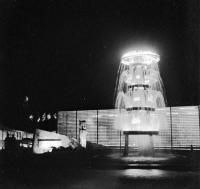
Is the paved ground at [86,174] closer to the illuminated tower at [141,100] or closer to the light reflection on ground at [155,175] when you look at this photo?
the light reflection on ground at [155,175]

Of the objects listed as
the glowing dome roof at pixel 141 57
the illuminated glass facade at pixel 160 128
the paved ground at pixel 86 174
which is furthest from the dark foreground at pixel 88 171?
the illuminated glass facade at pixel 160 128

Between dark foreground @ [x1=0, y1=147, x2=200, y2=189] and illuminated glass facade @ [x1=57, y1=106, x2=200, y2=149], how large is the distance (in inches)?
2516

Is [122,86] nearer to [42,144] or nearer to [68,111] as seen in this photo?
[42,144]

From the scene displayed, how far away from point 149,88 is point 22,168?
19.4 m

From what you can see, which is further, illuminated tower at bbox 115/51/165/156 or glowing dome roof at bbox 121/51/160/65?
glowing dome roof at bbox 121/51/160/65

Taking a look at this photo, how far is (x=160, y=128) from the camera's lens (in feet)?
328

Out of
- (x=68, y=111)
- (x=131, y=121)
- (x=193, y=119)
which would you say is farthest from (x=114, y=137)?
(x=131, y=121)

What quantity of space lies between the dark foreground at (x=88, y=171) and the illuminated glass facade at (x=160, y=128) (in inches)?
2516

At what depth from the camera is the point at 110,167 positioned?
27.9 meters

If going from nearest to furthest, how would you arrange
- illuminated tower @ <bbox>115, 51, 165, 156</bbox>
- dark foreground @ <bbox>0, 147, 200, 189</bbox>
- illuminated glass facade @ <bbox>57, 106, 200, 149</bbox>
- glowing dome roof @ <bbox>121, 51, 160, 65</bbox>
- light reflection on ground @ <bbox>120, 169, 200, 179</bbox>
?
dark foreground @ <bbox>0, 147, 200, 189</bbox>, light reflection on ground @ <bbox>120, 169, 200, 179</bbox>, illuminated tower @ <bbox>115, 51, 165, 156</bbox>, glowing dome roof @ <bbox>121, 51, 160, 65</bbox>, illuminated glass facade @ <bbox>57, 106, 200, 149</bbox>

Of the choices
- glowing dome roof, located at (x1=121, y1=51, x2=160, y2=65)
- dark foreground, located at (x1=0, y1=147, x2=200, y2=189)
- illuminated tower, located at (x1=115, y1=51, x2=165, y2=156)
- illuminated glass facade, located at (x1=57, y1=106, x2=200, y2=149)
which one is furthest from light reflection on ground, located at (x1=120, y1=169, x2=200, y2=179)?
illuminated glass facade, located at (x1=57, y1=106, x2=200, y2=149)

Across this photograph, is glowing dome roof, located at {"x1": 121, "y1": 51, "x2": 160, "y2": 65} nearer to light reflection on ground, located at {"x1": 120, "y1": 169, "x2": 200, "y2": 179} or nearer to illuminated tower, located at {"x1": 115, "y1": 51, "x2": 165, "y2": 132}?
illuminated tower, located at {"x1": 115, "y1": 51, "x2": 165, "y2": 132}

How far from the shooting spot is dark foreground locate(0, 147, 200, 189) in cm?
1955

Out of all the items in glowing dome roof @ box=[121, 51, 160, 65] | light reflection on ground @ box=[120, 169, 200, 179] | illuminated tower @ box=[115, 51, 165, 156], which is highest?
glowing dome roof @ box=[121, 51, 160, 65]
